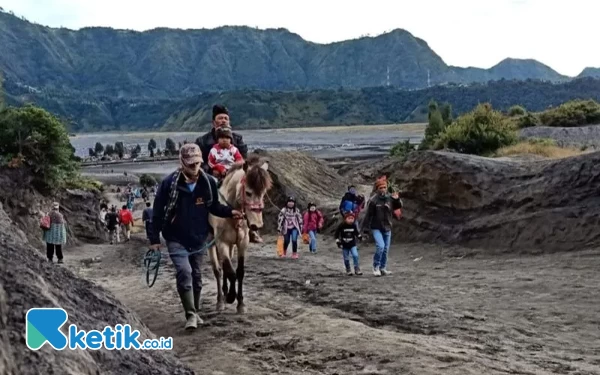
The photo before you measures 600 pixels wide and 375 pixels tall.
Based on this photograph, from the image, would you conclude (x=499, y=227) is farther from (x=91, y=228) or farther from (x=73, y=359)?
(x=91, y=228)

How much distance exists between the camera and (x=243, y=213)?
970cm

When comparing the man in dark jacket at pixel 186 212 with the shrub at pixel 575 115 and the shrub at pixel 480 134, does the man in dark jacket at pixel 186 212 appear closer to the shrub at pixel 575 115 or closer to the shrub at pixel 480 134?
the shrub at pixel 480 134

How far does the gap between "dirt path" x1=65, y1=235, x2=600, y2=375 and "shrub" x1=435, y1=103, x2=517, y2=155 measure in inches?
588

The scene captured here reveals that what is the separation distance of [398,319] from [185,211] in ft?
10.2

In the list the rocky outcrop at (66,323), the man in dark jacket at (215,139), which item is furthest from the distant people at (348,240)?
the rocky outcrop at (66,323)

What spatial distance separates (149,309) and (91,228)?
20763 mm

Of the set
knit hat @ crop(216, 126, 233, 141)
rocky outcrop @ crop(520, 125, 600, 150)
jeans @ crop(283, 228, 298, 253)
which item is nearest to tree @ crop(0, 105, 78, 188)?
jeans @ crop(283, 228, 298, 253)

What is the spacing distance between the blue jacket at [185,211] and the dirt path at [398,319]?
1128 millimetres

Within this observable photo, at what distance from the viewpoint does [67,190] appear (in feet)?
100

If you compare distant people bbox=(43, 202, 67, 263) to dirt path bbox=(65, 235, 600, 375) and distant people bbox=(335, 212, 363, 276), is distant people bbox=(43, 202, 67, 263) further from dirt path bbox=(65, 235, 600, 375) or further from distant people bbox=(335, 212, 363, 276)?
distant people bbox=(335, 212, 363, 276)

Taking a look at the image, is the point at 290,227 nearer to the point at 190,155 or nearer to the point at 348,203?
the point at 348,203

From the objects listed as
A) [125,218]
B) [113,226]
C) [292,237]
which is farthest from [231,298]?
[113,226]

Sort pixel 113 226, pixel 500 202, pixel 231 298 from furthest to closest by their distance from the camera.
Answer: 1. pixel 113 226
2. pixel 500 202
3. pixel 231 298

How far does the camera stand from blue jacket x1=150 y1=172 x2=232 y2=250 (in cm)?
889
